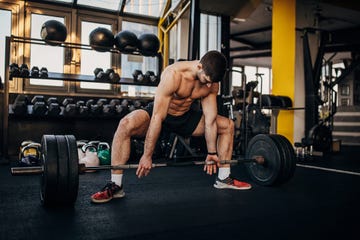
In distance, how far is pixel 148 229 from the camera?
125 cm

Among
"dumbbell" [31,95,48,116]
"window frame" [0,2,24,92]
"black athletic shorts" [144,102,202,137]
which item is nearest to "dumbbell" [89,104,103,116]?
"dumbbell" [31,95,48,116]

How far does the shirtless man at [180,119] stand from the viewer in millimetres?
1596

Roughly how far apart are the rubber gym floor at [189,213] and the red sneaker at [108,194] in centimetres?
4

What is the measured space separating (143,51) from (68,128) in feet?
4.39

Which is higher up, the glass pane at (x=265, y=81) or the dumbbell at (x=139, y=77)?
the glass pane at (x=265, y=81)

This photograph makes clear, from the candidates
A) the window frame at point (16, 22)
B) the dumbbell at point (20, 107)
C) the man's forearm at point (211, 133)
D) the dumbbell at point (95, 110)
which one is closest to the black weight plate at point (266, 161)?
the man's forearm at point (211, 133)

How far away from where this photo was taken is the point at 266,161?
6.77ft

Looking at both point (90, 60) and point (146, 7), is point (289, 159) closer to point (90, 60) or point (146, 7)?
point (90, 60)

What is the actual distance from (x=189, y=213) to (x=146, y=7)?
4.89m

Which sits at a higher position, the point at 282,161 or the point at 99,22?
the point at 99,22

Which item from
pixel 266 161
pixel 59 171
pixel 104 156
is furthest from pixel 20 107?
pixel 266 161

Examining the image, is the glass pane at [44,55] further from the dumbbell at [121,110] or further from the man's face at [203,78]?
the man's face at [203,78]

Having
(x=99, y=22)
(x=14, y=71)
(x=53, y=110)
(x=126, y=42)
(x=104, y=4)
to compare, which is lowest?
(x=53, y=110)

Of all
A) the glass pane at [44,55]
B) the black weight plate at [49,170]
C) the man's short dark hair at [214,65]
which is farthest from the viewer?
the glass pane at [44,55]
